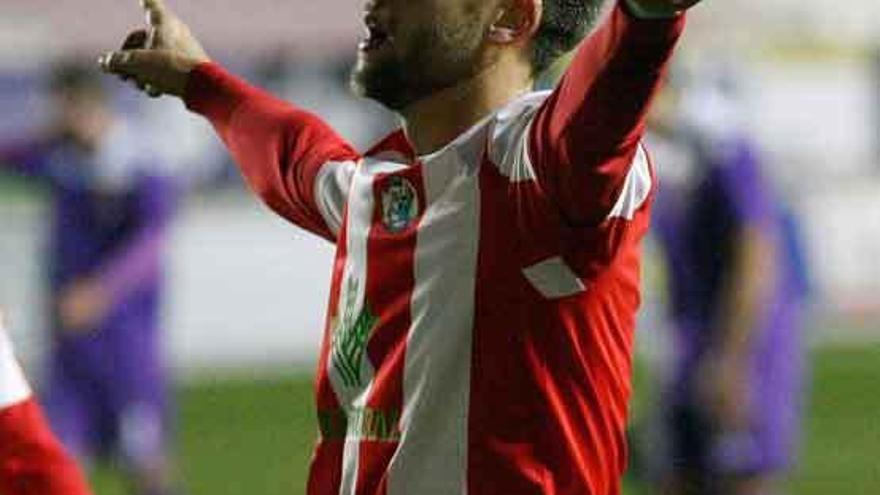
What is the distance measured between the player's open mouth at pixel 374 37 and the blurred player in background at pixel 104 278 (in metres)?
6.92

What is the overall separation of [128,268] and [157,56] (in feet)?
20.4

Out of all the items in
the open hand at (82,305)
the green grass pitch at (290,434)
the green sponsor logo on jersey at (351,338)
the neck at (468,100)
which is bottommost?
the green grass pitch at (290,434)

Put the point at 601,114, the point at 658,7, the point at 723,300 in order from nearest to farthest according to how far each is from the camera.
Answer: the point at 658,7 < the point at 601,114 < the point at 723,300

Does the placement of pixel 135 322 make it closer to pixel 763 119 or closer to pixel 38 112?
pixel 38 112

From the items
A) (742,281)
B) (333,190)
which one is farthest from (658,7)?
(742,281)

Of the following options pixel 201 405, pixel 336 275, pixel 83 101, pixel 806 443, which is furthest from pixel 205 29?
pixel 336 275

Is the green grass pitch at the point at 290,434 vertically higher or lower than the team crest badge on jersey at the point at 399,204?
lower

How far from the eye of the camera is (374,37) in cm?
499

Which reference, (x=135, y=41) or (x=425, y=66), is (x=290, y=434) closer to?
(x=135, y=41)

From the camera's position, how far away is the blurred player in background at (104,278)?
1192cm

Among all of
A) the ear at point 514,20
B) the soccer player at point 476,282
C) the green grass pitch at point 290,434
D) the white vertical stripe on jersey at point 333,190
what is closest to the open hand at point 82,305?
the green grass pitch at point 290,434

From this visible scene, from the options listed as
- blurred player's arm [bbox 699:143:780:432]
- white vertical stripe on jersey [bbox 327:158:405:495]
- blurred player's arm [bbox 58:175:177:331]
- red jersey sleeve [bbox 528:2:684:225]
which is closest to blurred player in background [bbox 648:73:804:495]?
blurred player's arm [bbox 699:143:780:432]

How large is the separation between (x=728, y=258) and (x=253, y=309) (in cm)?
790

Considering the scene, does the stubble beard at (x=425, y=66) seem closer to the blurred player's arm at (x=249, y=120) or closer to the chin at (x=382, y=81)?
the chin at (x=382, y=81)
